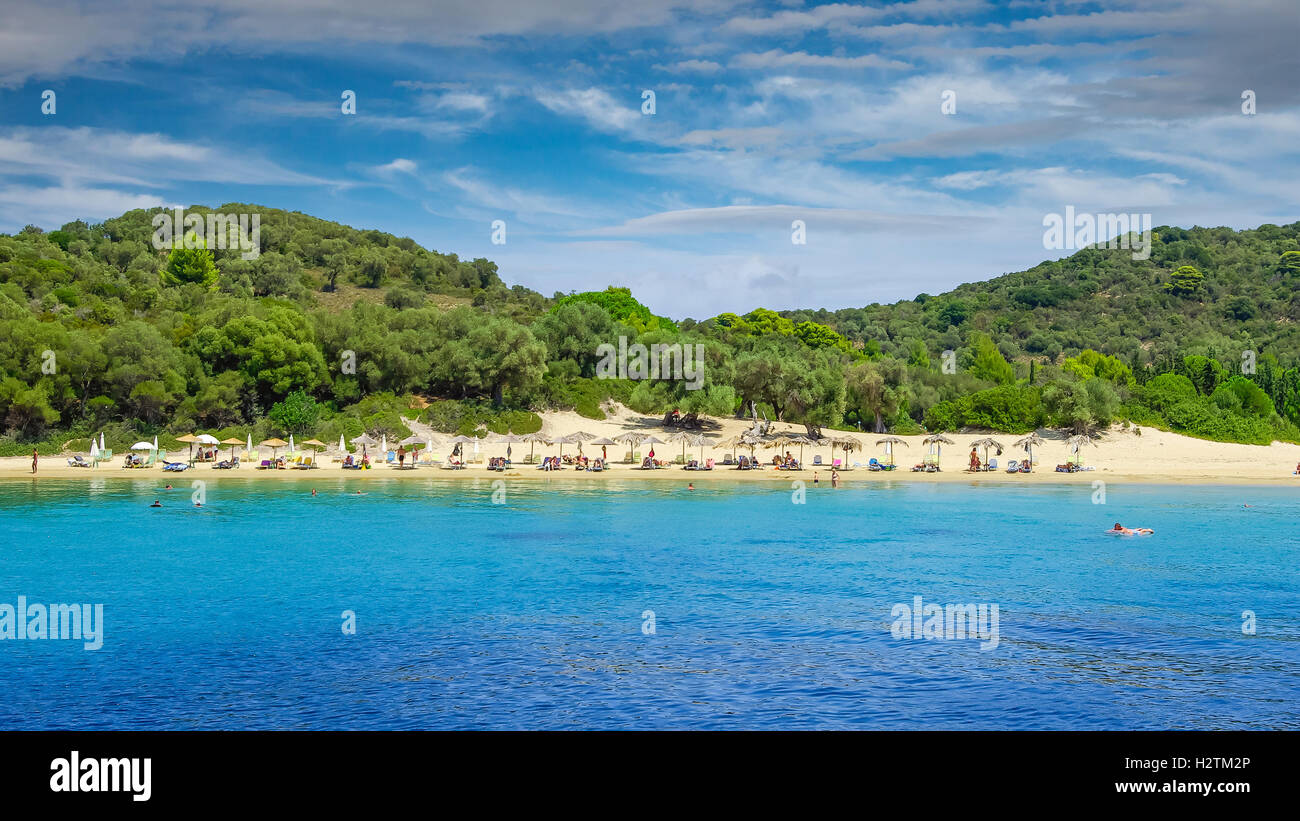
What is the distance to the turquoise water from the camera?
15734mm

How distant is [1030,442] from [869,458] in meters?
10.2

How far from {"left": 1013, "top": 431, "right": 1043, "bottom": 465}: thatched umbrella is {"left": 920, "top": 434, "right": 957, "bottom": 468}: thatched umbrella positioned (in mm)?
4433

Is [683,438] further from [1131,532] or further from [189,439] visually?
[1131,532]

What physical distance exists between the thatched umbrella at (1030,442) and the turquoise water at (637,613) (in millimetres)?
15761

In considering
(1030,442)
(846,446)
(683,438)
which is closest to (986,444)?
(1030,442)

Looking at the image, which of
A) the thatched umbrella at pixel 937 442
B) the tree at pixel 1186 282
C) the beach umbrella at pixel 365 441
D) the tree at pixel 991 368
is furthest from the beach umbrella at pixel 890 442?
the tree at pixel 1186 282

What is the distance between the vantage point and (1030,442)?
61188mm

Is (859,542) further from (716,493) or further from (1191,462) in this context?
(1191,462)

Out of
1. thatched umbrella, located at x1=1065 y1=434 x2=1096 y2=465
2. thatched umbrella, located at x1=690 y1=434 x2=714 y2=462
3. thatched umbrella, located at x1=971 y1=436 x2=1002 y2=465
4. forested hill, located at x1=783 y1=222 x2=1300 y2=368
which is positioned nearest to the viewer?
thatched umbrella, located at x1=971 y1=436 x2=1002 y2=465

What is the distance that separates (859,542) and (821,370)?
100 ft

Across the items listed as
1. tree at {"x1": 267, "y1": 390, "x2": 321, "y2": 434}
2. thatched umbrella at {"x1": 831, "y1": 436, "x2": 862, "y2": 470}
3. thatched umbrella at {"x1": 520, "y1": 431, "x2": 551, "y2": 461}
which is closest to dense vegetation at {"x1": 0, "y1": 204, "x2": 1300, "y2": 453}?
tree at {"x1": 267, "y1": 390, "x2": 321, "y2": 434}

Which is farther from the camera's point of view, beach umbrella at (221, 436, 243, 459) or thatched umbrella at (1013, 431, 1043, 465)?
thatched umbrella at (1013, 431, 1043, 465)

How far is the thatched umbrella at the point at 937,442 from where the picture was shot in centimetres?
6034

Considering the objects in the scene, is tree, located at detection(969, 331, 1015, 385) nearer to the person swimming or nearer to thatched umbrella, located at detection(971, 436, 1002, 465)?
thatched umbrella, located at detection(971, 436, 1002, 465)
